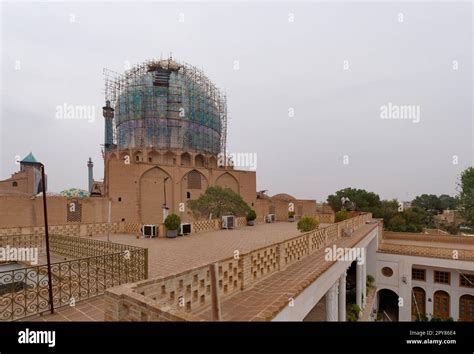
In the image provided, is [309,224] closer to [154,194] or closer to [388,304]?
[388,304]

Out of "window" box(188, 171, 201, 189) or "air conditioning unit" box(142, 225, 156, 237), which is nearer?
"air conditioning unit" box(142, 225, 156, 237)

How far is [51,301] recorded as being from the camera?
12.0 feet

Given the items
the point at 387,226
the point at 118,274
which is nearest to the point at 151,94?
the point at 118,274

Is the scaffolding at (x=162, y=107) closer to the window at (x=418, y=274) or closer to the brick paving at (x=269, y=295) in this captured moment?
the window at (x=418, y=274)

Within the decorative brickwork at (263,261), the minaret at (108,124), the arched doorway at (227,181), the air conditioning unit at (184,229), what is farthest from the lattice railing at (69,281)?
the minaret at (108,124)

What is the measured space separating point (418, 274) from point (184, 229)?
50.4 ft

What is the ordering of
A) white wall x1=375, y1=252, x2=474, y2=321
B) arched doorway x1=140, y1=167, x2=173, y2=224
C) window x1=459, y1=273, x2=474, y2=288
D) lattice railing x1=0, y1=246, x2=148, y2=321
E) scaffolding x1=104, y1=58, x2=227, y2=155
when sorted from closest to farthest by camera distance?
lattice railing x1=0, y1=246, x2=148, y2=321, window x1=459, y1=273, x2=474, y2=288, white wall x1=375, y1=252, x2=474, y2=321, arched doorway x1=140, y1=167, x2=173, y2=224, scaffolding x1=104, y1=58, x2=227, y2=155

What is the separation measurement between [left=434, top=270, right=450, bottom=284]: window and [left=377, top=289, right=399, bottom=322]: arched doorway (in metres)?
2.65

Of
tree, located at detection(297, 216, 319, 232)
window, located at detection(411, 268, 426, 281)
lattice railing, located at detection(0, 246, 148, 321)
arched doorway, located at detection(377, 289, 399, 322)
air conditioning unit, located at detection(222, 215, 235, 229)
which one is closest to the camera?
lattice railing, located at detection(0, 246, 148, 321)

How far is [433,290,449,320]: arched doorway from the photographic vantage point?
14679mm

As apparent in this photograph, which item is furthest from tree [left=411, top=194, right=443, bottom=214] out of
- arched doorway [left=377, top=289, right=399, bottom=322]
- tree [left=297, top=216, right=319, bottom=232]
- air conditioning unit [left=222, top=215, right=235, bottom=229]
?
tree [left=297, top=216, right=319, bottom=232]

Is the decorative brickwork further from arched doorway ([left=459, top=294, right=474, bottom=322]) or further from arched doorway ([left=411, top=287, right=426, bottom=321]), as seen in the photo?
arched doorway ([left=459, top=294, right=474, bottom=322])

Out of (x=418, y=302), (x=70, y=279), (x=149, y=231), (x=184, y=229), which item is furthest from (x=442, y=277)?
(x=70, y=279)
